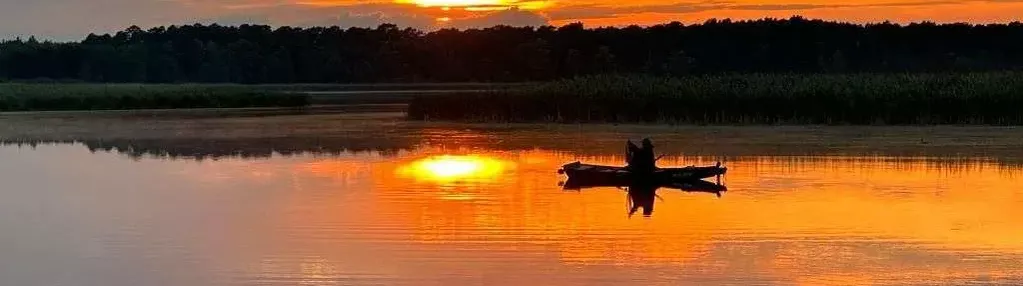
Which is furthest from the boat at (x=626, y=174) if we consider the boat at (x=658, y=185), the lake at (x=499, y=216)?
the lake at (x=499, y=216)

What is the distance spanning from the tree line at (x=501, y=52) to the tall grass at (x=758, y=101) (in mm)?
41355

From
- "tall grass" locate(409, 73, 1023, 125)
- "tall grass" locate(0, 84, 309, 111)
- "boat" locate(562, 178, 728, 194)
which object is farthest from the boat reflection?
"tall grass" locate(0, 84, 309, 111)

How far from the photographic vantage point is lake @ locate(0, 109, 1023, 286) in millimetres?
11188

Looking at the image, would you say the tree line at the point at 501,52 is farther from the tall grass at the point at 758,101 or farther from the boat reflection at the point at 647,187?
the boat reflection at the point at 647,187

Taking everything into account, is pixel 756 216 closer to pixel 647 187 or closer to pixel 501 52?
pixel 647 187

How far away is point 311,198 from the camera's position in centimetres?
1667

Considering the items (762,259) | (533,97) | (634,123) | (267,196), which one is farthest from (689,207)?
(533,97)

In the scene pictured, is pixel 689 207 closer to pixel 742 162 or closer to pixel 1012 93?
pixel 742 162

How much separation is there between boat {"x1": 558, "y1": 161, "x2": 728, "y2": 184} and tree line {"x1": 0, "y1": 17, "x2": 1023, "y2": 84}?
60.5 metres

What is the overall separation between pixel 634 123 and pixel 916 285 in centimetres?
2415

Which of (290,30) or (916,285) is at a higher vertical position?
(290,30)

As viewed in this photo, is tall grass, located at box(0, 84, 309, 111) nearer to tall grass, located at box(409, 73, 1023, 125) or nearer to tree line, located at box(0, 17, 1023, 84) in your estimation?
tall grass, located at box(409, 73, 1023, 125)

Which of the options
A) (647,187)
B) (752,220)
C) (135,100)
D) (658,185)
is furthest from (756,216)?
(135,100)

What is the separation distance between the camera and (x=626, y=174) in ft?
58.6
